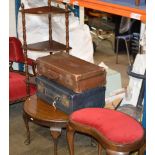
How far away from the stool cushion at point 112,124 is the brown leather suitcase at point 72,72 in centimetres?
45

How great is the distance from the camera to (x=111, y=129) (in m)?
1.87

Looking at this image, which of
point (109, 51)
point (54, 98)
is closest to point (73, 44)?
point (54, 98)

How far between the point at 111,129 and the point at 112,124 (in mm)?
54

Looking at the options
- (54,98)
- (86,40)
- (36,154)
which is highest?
(86,40)

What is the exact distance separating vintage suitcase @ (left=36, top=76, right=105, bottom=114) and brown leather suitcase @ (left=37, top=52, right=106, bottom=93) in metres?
0.04

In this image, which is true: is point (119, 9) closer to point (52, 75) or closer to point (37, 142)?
point (52, 75)

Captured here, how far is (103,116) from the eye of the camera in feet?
6.60

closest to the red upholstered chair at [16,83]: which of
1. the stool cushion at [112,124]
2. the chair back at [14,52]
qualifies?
the chair back at [14,52]

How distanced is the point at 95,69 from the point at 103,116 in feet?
2.16

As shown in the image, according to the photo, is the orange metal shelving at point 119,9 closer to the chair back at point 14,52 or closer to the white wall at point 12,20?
the chair back at point 14,52

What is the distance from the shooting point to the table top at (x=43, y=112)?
8.46 ft

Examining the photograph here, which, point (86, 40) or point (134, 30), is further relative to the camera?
point (134, 30)

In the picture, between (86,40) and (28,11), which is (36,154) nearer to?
(28,11)
